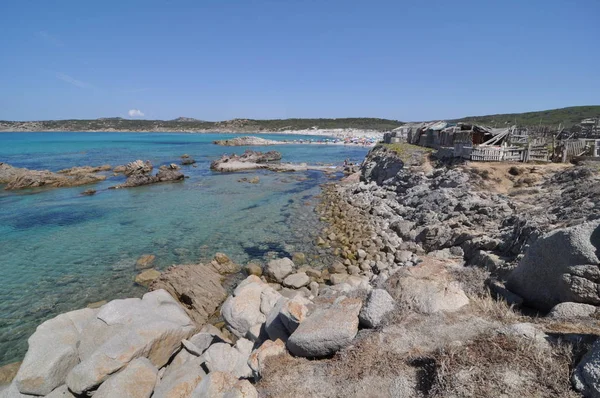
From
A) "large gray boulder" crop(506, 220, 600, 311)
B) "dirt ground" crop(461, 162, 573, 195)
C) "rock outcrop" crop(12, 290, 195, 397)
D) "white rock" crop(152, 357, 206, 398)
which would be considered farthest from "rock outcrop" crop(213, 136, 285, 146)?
"large gray boulder" crop(506, 220, 600, 311)

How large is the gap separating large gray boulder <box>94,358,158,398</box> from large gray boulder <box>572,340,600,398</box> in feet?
26.1

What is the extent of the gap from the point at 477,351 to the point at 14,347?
13.8 m

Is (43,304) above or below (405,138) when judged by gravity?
below

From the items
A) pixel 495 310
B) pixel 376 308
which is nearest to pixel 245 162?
pixel 376 308

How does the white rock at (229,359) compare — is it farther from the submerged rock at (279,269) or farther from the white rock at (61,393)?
the submerged rock at (279,269)

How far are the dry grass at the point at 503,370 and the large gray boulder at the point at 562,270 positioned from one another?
219 centimetres

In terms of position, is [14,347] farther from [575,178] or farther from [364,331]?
[575,178]

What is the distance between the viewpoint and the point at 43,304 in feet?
42.0

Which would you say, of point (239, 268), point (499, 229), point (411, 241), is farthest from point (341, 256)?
point (499, 229)

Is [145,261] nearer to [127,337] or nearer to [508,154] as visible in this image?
[127,337]

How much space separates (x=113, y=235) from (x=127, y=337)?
15.4 m

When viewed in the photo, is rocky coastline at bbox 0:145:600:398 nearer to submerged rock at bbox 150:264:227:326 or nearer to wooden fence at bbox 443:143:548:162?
submerged rock at bbox 150:264:227:326

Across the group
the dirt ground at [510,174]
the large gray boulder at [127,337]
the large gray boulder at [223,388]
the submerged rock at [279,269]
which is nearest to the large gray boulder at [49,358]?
the large gray boulder at [127,337]

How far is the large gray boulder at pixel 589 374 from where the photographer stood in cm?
359
